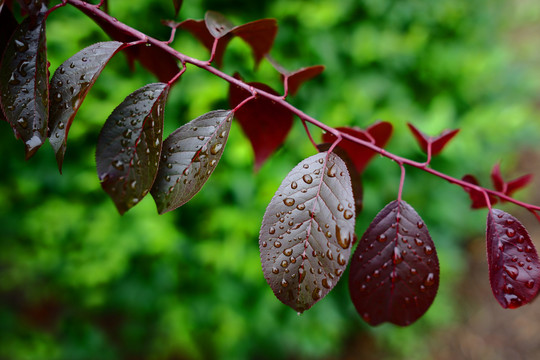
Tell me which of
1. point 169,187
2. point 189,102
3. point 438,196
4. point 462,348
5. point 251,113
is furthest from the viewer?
point 462,348

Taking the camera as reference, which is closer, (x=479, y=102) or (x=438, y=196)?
(x=438, y=196)

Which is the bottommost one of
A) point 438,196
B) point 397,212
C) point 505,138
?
point 438,196

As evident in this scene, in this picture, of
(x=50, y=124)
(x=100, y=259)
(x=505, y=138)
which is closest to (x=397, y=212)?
(x=50, y=124)

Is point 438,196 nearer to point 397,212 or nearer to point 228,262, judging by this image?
point 228,262

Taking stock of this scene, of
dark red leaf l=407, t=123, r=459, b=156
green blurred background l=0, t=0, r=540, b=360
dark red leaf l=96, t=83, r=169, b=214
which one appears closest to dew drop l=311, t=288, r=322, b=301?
dark red leaf l=96, t=83, r=169, b=214

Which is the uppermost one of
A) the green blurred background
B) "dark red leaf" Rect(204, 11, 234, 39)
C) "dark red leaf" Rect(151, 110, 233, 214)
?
"dark red leaf" Rect(204, 11, 234, 39)

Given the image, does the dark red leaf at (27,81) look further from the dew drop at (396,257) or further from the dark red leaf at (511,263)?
the dark red leaf at (511,263)

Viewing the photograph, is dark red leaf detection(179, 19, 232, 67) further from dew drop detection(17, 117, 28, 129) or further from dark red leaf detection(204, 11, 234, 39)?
dew drop detection(17, 117, 28, 129)
